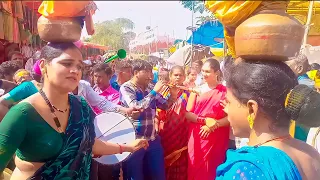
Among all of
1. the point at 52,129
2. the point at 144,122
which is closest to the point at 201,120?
the point at 144,122

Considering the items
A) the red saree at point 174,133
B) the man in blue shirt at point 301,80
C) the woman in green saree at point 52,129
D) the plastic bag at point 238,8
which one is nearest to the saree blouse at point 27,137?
the woman in green saree at point 52,129

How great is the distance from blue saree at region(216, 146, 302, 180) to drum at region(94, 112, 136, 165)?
6.49 feet

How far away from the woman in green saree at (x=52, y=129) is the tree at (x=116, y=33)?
5.76 ft

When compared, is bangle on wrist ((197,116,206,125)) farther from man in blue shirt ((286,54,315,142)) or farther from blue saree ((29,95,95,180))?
blue saree ((29,95,95,180))

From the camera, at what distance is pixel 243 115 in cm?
164

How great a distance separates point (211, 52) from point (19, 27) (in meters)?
6.70

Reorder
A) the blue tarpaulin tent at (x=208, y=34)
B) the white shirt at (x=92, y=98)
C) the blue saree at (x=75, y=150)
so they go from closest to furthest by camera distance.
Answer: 1. the blue saree at (x=75, y=150)
2. the white shirt at (x=92, y=98)
3. the blue tarpaulin tent at (x=208, y=34)

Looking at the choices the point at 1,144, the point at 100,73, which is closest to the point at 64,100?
the point at 1,144

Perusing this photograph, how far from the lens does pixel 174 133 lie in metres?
4.36

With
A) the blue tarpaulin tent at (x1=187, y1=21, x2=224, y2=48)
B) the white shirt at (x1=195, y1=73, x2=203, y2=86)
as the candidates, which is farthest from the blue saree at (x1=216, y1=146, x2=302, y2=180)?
the blue tarpaulin tent at (x1=187, y1=21, x2=224, y2=48)

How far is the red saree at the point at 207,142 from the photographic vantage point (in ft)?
14.1

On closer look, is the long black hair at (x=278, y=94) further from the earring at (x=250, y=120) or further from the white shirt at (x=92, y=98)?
the white shirt at (x=92, y=98)

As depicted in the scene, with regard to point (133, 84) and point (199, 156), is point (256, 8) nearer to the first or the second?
point (133, 84)

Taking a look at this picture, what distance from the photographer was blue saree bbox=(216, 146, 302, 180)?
141 cm
